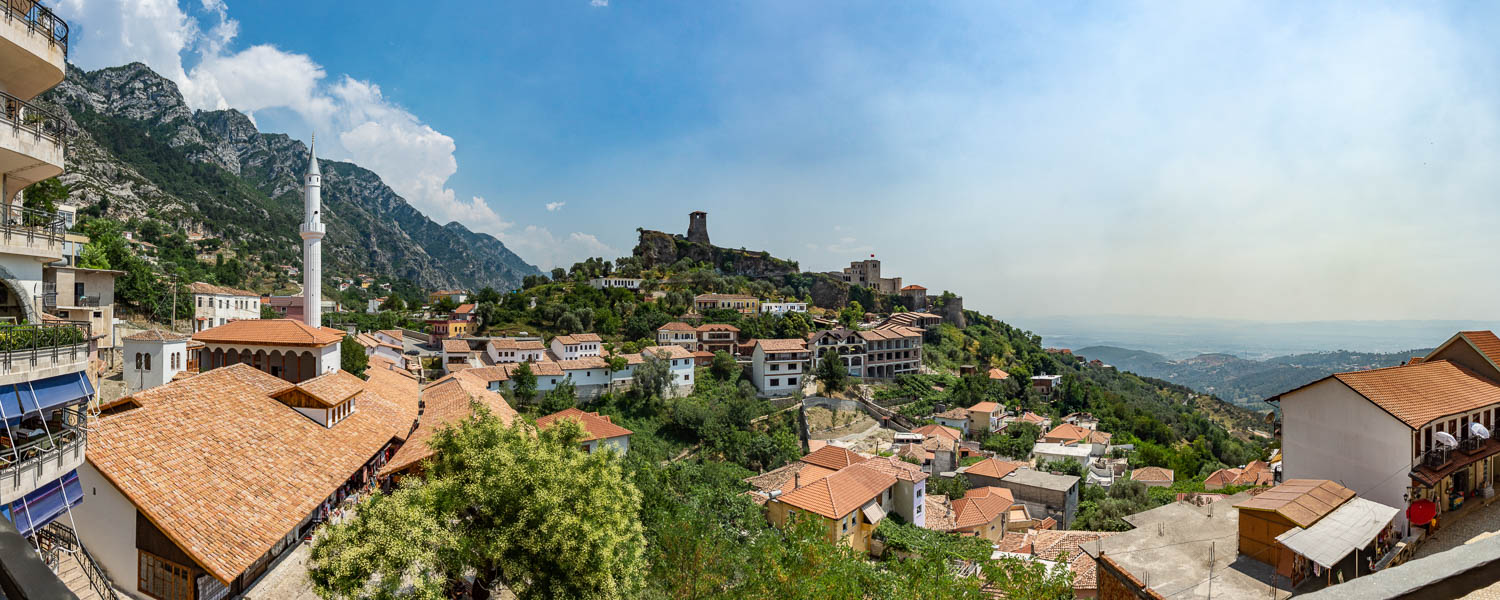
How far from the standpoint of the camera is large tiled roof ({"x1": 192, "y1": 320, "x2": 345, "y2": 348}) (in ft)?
75.9

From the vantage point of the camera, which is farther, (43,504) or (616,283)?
(616,283)

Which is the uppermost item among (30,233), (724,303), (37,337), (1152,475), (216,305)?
(30,233)

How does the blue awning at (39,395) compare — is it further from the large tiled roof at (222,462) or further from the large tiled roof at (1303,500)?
the large tiled roof at (1303,500)

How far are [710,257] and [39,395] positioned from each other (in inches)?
3072

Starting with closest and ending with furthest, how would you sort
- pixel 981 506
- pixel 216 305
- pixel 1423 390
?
pixel 1423 390 → pixel 981 506 → pixel 216 305

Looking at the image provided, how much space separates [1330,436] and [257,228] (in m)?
116

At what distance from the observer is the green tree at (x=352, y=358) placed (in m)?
27.6

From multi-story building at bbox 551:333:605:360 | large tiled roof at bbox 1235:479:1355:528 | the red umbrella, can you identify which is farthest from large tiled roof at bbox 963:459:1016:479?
multi-story building at bbox 551:333:605:360

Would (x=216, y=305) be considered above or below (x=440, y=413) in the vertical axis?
above

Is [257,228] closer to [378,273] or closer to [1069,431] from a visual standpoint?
[378,273]

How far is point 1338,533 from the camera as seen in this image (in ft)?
31.2

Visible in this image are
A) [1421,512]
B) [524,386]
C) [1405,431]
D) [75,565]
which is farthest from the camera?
[524,386]

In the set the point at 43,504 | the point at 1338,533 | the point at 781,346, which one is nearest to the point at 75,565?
the point at 43,504

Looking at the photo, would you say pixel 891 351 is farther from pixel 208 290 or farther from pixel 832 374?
pixel 208 290
